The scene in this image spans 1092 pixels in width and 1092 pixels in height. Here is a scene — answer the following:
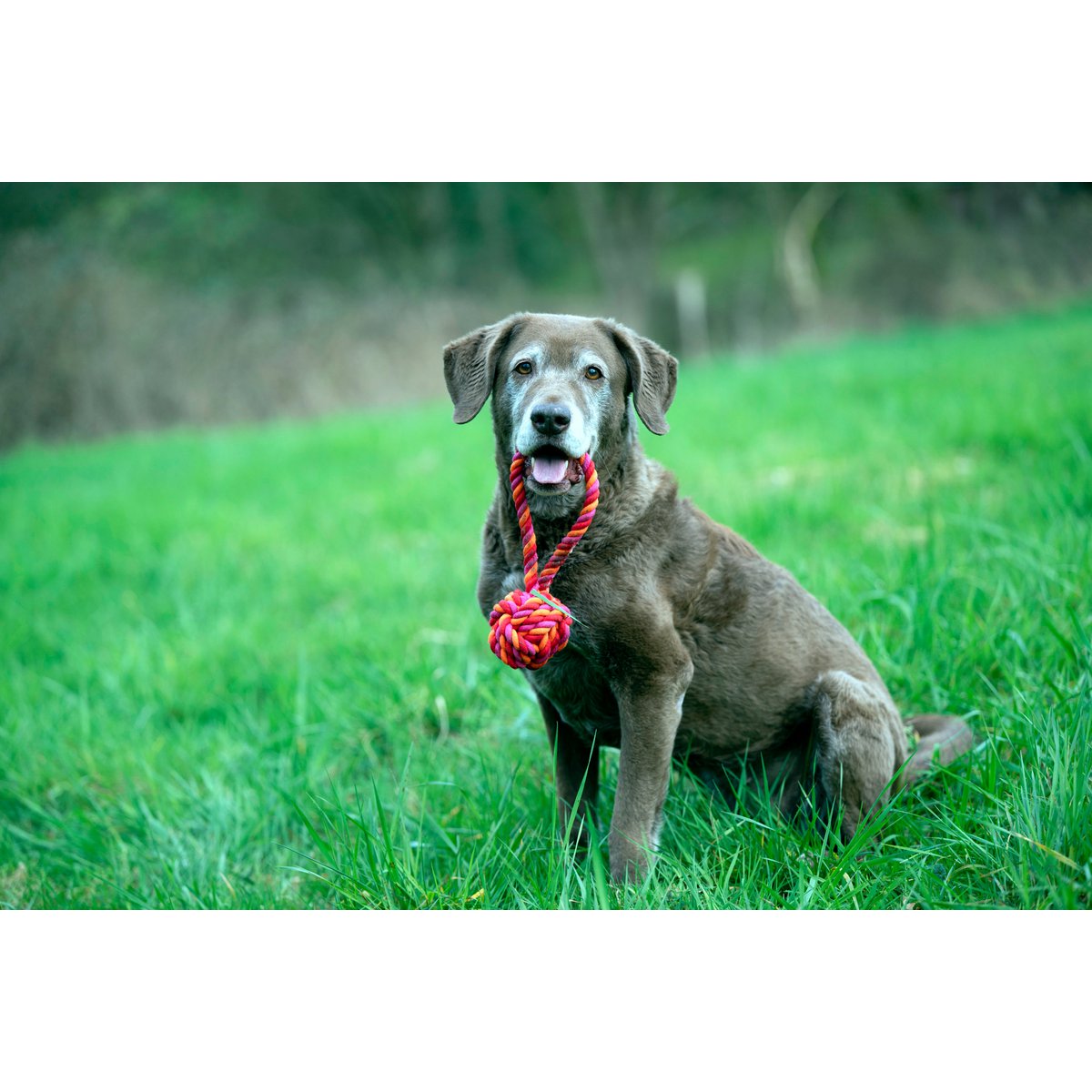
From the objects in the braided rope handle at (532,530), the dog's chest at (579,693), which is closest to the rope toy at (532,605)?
the braided rope handle at (532,530)

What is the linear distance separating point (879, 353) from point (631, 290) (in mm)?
4752

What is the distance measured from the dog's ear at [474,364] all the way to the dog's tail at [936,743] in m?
1.52

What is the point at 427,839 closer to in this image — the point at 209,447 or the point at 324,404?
the point at 209,447

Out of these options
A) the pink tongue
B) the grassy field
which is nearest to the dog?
the pink tongue

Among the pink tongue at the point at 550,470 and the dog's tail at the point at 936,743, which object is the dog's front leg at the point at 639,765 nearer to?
the pink tongue at the point at 550,470

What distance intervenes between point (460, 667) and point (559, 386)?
6.47ft

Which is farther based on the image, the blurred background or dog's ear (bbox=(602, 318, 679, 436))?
the blurred background

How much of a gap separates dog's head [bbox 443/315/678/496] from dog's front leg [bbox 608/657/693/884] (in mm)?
578

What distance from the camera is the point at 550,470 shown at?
234 centimetres

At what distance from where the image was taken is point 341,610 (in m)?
5.20

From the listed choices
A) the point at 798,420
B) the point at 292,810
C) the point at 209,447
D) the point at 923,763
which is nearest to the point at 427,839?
the point at 292,810

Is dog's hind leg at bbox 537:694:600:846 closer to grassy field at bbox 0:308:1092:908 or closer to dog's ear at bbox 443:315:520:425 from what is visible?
grassy field at bbox 0:308:1092:908

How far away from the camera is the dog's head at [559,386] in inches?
91.9

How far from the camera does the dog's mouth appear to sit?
2.34 meters
